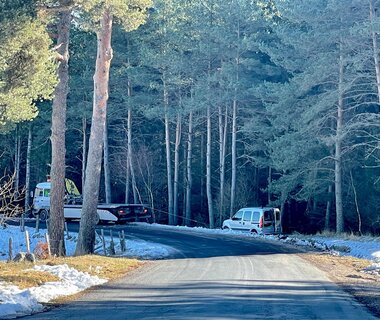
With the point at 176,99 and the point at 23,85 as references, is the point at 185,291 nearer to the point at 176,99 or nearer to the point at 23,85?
the point at 23,85

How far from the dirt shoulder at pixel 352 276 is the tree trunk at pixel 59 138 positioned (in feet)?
28.9

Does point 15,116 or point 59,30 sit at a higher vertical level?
point 59,30

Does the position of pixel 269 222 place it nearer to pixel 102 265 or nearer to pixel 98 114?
pixel 98 114

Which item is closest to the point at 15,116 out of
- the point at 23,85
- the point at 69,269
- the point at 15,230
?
the point at 23,85

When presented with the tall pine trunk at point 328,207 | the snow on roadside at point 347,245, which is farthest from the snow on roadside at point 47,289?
the tall pine trunk at point 328,207

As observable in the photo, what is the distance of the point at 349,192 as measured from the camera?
43562mm

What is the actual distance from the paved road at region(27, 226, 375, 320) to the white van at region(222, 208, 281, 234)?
1295cm

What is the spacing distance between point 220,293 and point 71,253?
57.0 ft

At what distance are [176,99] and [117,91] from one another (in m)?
4.85

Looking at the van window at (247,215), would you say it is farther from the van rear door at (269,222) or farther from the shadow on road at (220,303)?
the shadow on road at (220,303)

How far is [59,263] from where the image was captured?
59.1 ft

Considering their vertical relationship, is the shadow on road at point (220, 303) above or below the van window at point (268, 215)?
below

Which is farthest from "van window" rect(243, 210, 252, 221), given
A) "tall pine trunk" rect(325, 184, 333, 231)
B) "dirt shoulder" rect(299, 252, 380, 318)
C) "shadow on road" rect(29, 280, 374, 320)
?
"shadow on road" rect(29, 280, 374, 320)

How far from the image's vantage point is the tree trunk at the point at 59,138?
22.4 meters
